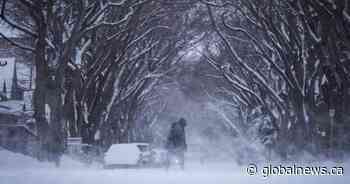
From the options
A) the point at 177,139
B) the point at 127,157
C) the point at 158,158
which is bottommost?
the point at 158,158

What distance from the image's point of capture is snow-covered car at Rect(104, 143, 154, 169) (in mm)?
21350

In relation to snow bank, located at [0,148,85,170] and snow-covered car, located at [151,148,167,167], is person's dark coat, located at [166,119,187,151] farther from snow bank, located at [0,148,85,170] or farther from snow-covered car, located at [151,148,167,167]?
snow-covered car, located at [151,148,167,167]

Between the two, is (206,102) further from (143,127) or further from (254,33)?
(254,33)

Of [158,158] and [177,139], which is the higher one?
[177,139]

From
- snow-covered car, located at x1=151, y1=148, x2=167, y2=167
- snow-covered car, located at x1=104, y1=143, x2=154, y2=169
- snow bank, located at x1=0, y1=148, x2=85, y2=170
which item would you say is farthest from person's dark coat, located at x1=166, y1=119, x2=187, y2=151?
snow-covered car, located at x1=151, y1=148, x2=167, y2=167

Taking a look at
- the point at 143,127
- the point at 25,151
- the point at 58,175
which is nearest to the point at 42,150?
the point at 58,175

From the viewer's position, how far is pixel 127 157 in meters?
21.5

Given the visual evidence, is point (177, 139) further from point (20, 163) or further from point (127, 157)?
point (20, 163)

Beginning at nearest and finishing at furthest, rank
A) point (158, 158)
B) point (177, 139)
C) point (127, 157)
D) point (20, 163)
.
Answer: point (20, 163) < point (177, 139) < point (127, 157) < point (158, 158)

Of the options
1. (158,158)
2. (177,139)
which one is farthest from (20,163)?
(158,158)

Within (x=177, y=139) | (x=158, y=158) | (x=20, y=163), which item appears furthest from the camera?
(x=158, y=158)

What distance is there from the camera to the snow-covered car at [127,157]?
21.4 meters

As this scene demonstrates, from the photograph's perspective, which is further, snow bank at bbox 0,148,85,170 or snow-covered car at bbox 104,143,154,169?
snow-covered car at bbox 104,143,154,169

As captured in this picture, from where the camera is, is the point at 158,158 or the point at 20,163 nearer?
the point at 20,163
